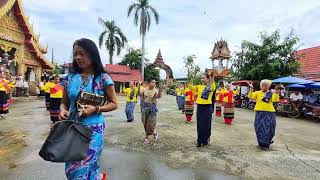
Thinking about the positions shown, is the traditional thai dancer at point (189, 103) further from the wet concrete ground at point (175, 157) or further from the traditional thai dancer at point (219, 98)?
the wet concrete ground at point (175, 157)

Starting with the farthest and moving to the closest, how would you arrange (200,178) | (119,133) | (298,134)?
(298,134) < (119,133) < (200,178)

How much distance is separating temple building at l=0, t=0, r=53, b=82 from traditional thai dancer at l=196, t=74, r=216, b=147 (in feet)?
57.4

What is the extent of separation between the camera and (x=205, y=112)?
7938 mm

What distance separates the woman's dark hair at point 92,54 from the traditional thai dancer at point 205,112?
16.5 feet

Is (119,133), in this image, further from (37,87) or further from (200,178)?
(37,87)

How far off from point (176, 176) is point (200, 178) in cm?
38

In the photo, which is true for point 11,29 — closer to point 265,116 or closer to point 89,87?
point 265,116

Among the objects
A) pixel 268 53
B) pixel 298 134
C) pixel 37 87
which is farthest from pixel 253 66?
pixel 37 87

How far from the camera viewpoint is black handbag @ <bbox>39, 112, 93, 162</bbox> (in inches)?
102

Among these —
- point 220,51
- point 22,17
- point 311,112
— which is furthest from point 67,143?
point 220,51

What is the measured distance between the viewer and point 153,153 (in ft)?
22.8

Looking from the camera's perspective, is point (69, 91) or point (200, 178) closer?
point (69, 91)

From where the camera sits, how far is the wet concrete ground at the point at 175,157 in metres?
5.50

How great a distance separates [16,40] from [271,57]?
A: 697 inches
